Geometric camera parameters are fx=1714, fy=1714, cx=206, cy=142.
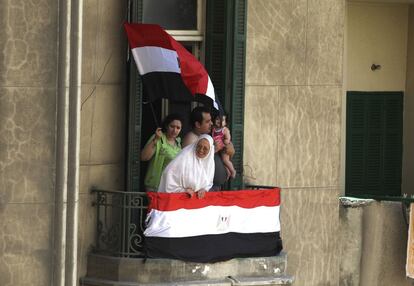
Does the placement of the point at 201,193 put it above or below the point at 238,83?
below

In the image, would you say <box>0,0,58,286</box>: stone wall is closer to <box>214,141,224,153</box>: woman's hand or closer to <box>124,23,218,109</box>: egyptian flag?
<box>124,23,218,109</box>: egyptian flag

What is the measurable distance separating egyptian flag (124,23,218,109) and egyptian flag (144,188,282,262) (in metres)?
1.19

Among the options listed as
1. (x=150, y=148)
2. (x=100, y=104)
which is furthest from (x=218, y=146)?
(x=100, y=104)

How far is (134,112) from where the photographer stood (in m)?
19.8

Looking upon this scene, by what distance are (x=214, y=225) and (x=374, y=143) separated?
3777 mm

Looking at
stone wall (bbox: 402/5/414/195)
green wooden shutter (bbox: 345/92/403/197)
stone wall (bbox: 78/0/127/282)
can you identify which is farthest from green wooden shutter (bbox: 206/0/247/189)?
stone wall (bbox: 402/5/414/195)

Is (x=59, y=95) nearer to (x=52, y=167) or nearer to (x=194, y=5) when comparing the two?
(x=52, y=167)

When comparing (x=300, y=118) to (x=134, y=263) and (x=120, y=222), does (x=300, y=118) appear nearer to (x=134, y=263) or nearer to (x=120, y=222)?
(x=120, y=222)

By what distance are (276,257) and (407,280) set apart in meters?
2.56

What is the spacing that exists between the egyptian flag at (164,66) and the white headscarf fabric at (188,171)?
60 centimetres

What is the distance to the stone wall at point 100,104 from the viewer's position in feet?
64.4

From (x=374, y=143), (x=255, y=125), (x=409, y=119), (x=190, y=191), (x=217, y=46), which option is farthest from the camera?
(x=409, y=119)

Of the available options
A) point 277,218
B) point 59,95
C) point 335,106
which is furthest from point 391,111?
point 59,95

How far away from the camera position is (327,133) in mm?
21266
